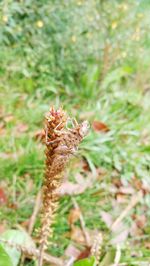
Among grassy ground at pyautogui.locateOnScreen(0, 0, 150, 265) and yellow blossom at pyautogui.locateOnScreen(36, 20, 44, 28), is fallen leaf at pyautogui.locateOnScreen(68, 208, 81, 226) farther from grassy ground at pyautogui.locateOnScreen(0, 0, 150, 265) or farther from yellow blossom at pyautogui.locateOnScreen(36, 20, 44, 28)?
yellow blossom at pyautogui.locateOnScreen(36, 20, 44, 28)

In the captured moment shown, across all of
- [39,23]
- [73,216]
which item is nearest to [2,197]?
[73,216]

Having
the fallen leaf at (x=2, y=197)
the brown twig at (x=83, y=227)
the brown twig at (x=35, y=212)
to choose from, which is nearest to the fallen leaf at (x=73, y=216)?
the brown twig at (x=83, y=227)

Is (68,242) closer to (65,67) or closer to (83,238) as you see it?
(83,238)

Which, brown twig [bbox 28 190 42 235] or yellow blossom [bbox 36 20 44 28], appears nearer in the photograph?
brown twig [bbox 28 190 42 235]

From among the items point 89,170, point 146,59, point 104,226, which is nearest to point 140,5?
point 146,59

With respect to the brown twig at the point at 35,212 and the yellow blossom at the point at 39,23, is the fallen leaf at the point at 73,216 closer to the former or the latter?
the brown twig at the point at 35,212

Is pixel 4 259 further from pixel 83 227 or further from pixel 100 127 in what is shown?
pixel 100 127

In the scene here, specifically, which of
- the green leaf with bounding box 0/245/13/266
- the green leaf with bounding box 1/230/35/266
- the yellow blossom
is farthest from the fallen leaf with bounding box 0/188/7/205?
the yellow blossom
